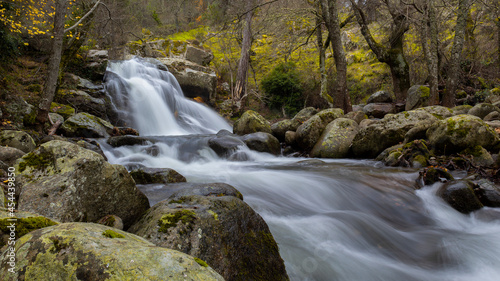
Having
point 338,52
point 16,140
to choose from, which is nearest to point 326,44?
point 338,52

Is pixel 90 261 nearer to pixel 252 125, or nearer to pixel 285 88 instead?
pixel 252 125

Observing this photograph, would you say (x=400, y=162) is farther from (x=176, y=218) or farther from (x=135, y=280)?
(x=135, y=280)

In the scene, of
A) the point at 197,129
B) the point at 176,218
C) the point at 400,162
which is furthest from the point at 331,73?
the point at 176,218

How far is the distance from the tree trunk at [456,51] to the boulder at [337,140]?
437 cm

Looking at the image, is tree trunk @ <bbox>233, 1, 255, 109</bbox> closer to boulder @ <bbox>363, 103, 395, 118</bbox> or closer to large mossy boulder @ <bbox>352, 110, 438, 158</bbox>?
boulder @ <bbox>363, 103, 395, 118</bbox>

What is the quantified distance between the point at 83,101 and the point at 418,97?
1346 cm

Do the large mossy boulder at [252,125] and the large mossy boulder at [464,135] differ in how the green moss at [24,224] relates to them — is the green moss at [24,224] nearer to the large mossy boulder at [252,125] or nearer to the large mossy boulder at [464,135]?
the large mossy boulder at [464,135]

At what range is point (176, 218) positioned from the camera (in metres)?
2.24

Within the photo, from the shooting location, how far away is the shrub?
17.6 m

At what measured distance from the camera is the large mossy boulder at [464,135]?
558 centimetres

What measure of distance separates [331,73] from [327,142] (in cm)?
1077

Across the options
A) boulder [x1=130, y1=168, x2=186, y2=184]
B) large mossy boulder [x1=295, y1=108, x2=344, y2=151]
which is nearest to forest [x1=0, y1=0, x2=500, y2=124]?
large mossy boulder [x1=295, y1=108, x2=344, y2=151]

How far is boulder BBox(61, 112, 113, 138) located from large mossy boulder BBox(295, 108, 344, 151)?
663cm

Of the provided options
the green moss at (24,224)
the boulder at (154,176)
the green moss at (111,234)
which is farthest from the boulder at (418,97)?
the green moss at (24,224)
